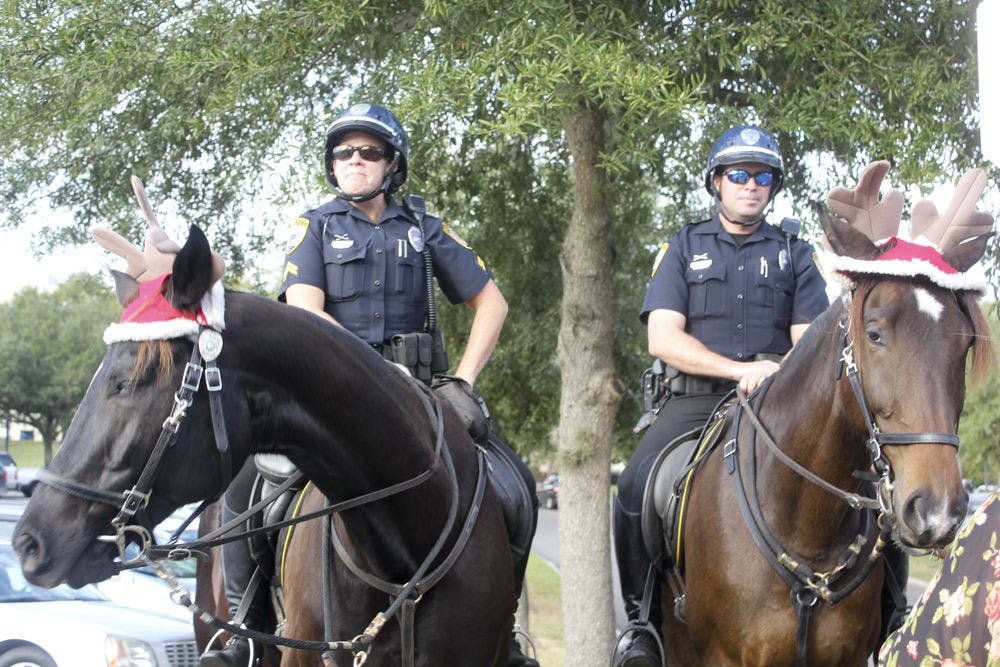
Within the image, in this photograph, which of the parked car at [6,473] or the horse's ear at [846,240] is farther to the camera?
the parked car at [6,473]

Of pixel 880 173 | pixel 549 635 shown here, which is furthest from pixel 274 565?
pixel 549 635

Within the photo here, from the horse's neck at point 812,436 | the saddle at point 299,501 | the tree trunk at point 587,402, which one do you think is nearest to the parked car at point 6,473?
the tree trunk at point 587,402

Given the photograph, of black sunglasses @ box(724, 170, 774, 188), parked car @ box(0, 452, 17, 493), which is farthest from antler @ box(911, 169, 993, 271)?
parked car @ box(0, 452, 17, 493)

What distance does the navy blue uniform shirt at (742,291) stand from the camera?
18.4ft

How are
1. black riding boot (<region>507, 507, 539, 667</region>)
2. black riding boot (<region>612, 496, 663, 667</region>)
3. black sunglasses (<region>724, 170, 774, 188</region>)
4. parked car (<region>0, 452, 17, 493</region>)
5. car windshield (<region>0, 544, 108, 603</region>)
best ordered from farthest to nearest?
parked car (<region>0, 452, 17, 493</region>)
car windshield (<region>0, 544, 108, 603</region>)
black sunglasses (<region>724, 170, 774, 188</region>)
black riding boot (<region>612, 496, 663, 667</region>)
black riding boot (<region>507, 507, 539, 667</region>)

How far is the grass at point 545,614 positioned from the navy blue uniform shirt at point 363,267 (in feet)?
23.3

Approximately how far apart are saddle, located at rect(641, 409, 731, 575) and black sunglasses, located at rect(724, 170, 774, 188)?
1153mm

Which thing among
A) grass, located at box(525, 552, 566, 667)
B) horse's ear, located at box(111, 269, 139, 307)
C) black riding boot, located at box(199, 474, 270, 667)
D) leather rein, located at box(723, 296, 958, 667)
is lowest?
grass, located at box(525, 552, 566, 667)

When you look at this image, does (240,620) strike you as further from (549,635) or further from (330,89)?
(549,635)

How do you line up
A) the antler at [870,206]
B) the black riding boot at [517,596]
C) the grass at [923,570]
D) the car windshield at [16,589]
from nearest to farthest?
1. the antler at [870,206]
2. the black riding boot at [517,596]
3. the car windshield at [16,589]
4. the grass at [923,570]

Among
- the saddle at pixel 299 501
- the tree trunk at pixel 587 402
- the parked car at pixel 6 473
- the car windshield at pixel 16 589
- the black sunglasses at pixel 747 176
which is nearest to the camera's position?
the saddle at pixel 299 501

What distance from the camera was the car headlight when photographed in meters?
8.45

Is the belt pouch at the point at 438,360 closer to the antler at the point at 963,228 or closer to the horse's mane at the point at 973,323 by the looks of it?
the horse's mane at the point at 973,323

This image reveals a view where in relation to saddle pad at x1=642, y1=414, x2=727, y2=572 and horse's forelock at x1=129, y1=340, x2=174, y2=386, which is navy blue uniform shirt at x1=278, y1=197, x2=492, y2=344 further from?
horse's forelock at x1=129, y1=340, x2=174, y2=386
